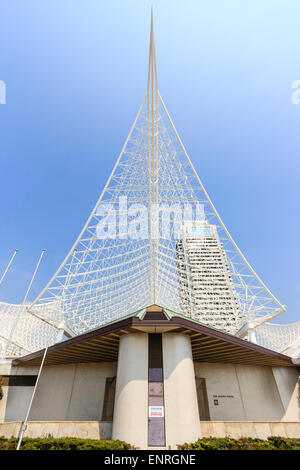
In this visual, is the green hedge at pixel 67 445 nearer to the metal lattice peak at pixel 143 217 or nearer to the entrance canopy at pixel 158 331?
the entrance canopy at pixel 158 331

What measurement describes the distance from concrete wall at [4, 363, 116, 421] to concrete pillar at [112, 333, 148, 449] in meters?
6.39

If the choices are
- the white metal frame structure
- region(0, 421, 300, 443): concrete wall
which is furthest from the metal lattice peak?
region(0, 421, 300, 443): concrete wall

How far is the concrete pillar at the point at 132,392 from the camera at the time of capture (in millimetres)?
10078

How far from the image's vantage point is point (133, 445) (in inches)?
384

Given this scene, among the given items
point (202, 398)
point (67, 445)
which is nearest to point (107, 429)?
point (67, 445)

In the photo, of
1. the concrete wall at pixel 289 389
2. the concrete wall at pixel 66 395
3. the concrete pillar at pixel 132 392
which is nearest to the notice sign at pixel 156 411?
the concrete pillar at pixel 132 392

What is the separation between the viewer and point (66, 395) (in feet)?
55.1

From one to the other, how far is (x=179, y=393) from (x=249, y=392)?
885cm

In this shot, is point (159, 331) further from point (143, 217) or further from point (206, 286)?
point (206, 286)

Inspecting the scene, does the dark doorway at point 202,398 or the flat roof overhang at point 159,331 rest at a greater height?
the flat roof overhang at point 159,331

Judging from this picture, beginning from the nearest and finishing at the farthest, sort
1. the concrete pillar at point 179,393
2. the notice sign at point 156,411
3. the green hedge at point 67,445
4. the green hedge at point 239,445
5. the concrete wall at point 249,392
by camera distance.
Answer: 1. the green hedge at point 67,445
2. the green hedge at point 239,445
3. the concrete pillar at point 179,393
4. the notice sign at point 156,411
5. the concrete wall at point 249,392

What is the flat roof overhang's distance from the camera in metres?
12.3

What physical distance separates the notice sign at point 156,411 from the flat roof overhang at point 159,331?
337 centimetres
